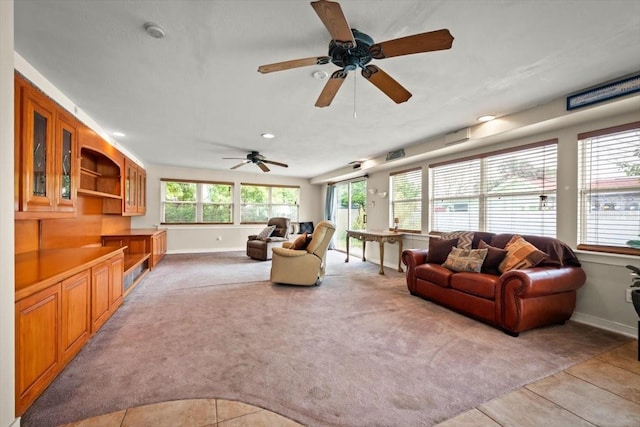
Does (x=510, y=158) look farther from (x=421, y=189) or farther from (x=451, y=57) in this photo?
(x=451, y=57)

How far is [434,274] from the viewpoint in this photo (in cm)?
354

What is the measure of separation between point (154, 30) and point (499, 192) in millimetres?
4401

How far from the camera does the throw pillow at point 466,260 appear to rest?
327 cm

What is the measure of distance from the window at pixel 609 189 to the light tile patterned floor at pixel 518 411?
1.59 m

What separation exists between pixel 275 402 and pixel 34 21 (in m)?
2.87

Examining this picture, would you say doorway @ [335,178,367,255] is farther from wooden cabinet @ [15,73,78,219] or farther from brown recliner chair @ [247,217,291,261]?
wooden cabinet @ [15,73,78,219]

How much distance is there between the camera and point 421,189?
17.4ft

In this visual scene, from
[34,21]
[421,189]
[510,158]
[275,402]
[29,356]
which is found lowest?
[275,402]

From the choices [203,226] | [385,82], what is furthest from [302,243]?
[203,226]

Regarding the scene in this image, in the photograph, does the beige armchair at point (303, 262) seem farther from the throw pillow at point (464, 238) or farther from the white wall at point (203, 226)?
the white wall at point (203, 226)

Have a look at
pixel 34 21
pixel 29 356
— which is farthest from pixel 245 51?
pixel 29 356

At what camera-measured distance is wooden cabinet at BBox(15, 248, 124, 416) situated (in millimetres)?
1541

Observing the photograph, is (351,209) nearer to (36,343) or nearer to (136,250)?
(136,250)

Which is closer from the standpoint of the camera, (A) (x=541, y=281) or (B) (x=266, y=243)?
(A) (x=541, y=281)
